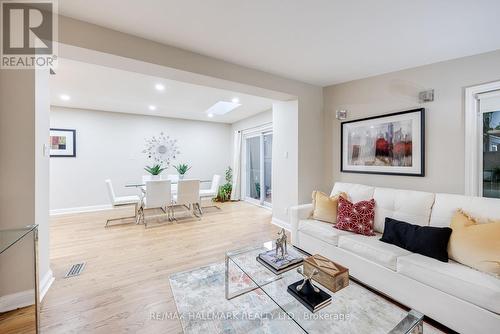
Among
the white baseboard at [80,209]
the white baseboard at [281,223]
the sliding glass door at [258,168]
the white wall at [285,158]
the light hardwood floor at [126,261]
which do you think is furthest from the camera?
the sliding glass door at [258,168]

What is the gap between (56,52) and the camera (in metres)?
1.98

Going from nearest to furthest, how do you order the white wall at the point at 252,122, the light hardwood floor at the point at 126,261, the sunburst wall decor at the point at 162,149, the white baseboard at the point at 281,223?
1. the light hardwood floor at the point at 126,261
2. the white baseboard at the point at 281,223
3. the white wall at the point at 252,122
4. the sunburst wall decor at the point at 162,149

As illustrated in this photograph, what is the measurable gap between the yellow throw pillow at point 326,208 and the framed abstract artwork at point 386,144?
0.72 meters

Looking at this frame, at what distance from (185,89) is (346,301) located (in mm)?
3616

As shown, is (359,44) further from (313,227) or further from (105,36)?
(105,36)

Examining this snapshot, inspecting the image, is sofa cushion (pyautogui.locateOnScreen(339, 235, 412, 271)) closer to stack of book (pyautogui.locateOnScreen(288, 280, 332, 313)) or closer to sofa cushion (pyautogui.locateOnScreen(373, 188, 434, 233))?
sofa cushion (pyautogui.locateOnScreen(373, 188, 434, 233))

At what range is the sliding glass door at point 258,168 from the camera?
5.49 meters

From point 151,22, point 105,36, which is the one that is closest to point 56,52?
point 105,36

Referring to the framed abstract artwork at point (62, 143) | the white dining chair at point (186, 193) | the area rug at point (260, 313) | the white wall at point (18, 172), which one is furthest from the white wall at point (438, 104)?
the framed abstract artwork at point (62, 143)

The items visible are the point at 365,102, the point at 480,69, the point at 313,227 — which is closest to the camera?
the point at 480,69

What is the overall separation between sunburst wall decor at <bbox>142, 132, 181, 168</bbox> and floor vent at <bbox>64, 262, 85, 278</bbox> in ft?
11.6

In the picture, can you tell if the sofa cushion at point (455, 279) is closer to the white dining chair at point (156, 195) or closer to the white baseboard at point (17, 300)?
the white baseboard at point (17, 300)

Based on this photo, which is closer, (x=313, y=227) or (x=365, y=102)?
(x=313, y=227)

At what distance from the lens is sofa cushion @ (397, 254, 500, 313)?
4.36ft
